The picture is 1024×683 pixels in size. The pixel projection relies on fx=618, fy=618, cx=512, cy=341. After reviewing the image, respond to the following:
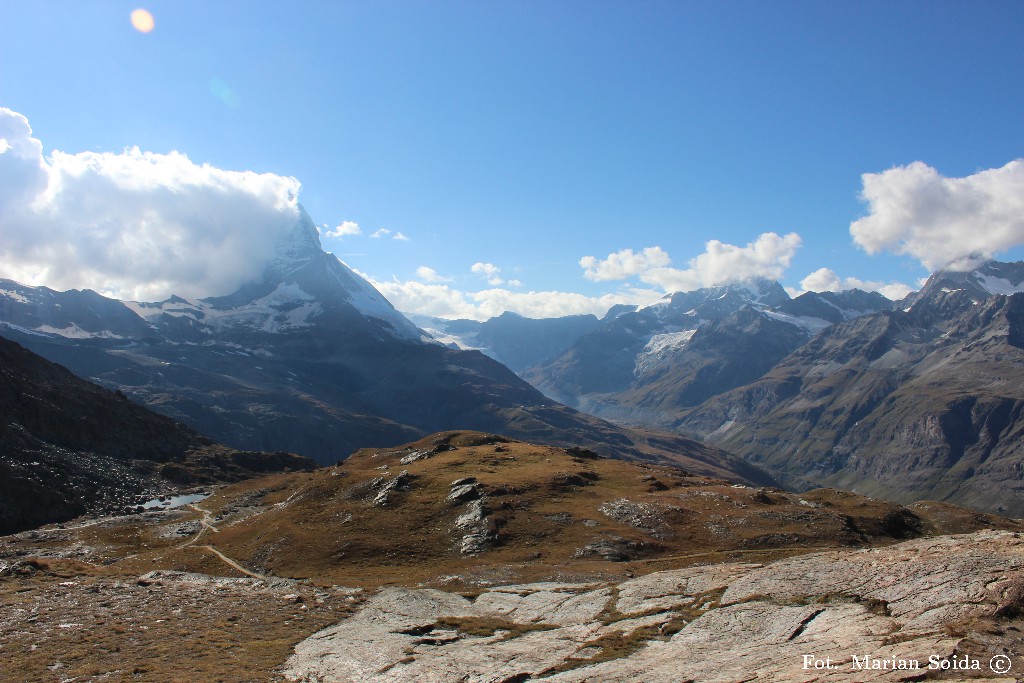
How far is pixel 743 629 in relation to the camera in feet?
107

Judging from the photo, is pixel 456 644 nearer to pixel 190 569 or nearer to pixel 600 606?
pixel 600 606

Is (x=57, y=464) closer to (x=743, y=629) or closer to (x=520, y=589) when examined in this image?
(x=520, y=589)

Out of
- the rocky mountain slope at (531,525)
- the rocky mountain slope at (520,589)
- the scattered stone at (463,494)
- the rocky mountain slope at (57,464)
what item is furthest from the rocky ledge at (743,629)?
the rocky mountain slope at (57,464)

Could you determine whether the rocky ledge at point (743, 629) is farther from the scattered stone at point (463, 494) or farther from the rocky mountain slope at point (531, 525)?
the scattered stone at point (463, 494)

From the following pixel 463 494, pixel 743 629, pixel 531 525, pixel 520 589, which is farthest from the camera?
pixel 463 494

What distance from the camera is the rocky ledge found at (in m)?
23.7

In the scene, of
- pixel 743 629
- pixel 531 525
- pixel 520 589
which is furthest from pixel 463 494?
pixel 743 629

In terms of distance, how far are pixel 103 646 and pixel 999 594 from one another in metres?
46.4

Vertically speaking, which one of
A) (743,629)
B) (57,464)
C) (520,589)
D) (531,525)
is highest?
(57,464)

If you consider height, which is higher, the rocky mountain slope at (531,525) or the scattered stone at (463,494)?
the scattered stone at (463,494)

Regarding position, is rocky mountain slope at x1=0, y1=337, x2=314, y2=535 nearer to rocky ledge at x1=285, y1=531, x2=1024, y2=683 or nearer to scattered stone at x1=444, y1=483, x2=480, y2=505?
scattered stone at x1=444, y1=483, x2=480, y2=505

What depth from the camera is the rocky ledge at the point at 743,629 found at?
2372cm

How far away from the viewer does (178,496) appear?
163750 mm

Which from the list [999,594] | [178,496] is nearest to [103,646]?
[999,594]
